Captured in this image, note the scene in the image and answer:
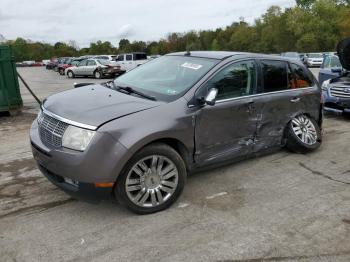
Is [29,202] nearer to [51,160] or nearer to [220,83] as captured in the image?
[51,160]

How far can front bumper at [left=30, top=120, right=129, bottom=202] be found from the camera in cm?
385

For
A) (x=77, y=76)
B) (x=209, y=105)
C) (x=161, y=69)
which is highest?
(x=161, y=69)

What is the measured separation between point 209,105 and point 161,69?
105cm

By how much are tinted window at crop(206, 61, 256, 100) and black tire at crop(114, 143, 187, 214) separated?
99cm

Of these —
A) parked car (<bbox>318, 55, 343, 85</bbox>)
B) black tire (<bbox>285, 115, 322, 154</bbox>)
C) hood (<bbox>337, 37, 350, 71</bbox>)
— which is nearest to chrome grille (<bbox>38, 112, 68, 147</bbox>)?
black tire (<bbox>285, 115, 322, 154</bbox>)

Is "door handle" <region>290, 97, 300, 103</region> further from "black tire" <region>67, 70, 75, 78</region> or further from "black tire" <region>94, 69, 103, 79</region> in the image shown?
"black tire" <region>67, 70, 75, 78</region>

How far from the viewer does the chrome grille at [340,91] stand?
894 centimetres

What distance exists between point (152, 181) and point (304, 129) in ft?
9.95

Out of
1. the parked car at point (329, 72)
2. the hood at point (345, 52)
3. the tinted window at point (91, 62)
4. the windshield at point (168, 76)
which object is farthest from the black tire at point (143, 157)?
the tinted window at point (91, 62)

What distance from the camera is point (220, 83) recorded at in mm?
4973

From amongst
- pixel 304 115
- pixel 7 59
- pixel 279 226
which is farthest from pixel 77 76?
pixel 279 226

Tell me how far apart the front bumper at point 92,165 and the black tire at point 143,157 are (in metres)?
0.10

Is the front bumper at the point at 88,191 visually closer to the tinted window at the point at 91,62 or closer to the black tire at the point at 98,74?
the black tire at the point at 98,74

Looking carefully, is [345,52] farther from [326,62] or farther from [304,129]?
[304,129]
